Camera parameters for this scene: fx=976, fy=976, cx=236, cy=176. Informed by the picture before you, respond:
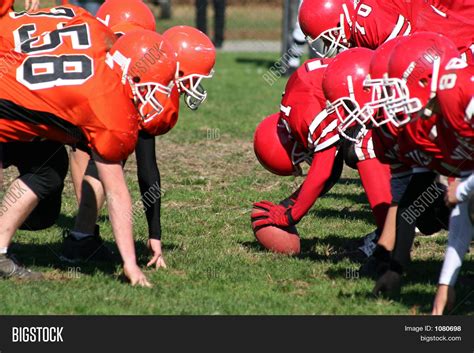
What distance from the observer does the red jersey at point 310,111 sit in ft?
19.0

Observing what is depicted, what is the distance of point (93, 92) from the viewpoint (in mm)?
4863

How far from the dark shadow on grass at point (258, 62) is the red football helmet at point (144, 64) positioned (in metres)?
13.0

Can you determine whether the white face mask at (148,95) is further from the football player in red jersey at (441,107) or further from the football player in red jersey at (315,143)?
the football player in red jersey at (441,107)

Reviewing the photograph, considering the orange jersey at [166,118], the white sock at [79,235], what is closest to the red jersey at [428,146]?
the orange jersey at [166,118]

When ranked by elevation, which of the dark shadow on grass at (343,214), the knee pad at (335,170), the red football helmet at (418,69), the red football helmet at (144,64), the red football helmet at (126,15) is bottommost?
the dark shadow on grass at (343,214)

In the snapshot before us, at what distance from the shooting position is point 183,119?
1153 centimetres

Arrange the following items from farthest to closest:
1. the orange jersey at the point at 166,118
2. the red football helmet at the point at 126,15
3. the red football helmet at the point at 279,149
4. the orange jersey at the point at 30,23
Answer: the red football helmet at the point at 279,149, the red football helmet at the point at 126,15, the orange jersey at the point at 166,118, the orange jersey at the point at 30,23

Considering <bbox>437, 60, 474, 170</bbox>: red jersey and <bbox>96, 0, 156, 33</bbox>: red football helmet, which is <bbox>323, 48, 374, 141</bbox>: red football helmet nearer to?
<bbox>437, 60, 474, 170</bbox>: red jersey

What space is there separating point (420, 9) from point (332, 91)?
1.51m

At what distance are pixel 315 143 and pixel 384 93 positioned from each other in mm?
1162

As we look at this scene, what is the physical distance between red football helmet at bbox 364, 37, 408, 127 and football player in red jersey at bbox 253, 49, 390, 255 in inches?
14.3

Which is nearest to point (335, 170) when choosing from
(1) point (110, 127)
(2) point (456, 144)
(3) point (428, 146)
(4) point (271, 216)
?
(4) point (271, 216)
